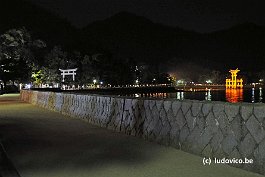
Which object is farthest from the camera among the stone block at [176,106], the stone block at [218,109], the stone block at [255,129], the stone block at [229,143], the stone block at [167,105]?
the stone block at [167,105]

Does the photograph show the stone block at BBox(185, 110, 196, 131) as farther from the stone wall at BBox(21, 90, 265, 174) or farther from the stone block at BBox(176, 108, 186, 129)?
the stone block at BBox(176, 108, 186, 129)

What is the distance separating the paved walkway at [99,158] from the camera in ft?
19.2

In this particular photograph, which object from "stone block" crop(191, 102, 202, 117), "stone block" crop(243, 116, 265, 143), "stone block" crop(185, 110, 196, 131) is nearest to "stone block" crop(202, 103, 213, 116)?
"stone block" crop(191, 102, 202, 117)

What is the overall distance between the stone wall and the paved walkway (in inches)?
10.5

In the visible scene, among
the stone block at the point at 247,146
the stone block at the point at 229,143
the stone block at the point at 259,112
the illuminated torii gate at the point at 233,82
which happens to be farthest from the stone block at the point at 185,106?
the illuminated torii gate at the point at 233,82

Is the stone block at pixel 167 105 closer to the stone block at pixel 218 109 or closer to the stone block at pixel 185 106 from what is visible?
the stone block at pixel 185 106

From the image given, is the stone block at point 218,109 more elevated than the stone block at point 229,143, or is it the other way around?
the stone block at point 218,109

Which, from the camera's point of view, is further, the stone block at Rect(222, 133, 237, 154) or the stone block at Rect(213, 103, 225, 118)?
the stone block at Rect(213, 103, 225, 118)

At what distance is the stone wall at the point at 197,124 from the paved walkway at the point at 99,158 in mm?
267

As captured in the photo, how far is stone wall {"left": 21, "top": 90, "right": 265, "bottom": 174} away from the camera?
587cm

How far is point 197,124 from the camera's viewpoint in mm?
7293

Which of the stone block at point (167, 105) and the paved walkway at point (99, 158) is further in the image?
the stone block at point (167, 105)

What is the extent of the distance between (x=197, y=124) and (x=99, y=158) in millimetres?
1944

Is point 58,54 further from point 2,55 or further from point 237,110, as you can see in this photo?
point 237,110
